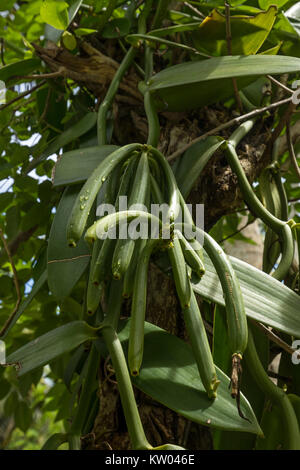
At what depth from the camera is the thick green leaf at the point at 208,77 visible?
21.0 inches

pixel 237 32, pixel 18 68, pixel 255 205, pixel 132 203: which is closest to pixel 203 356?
pixel 132 203

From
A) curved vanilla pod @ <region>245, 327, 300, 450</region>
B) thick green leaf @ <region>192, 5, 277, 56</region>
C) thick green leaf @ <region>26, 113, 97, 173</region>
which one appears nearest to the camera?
curved vanilla pod @ <region>245, 327, 300, 450</region>

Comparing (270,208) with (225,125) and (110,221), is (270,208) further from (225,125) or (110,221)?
(110,221)

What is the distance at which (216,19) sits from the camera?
596 millimetres

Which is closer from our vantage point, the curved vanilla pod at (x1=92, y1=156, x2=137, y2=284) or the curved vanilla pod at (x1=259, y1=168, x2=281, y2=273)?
the curved vanilla pod at (x1=92, y1=156, x2=137, y2=284)

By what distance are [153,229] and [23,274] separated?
50 cm

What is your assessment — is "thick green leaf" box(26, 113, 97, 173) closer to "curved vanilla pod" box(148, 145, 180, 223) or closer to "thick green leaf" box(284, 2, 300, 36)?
"curved vanilla pod" box(148, 145, 180, 223)

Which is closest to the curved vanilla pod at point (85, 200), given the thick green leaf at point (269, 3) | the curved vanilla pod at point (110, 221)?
the curved vanilla pod at point (110, 221)

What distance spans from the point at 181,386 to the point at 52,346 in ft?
0.36

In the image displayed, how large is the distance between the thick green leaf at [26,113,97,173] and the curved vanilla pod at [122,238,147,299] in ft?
0.97

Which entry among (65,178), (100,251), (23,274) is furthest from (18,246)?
(100,251)

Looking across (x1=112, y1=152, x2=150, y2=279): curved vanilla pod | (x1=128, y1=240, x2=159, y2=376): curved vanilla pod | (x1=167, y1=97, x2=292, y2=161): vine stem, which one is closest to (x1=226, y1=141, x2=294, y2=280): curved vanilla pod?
(x1=167, y1=97, x2=292, y2=161): vine stem

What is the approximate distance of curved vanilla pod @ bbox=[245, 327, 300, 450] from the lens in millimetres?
452

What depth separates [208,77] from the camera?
21.8 inches
